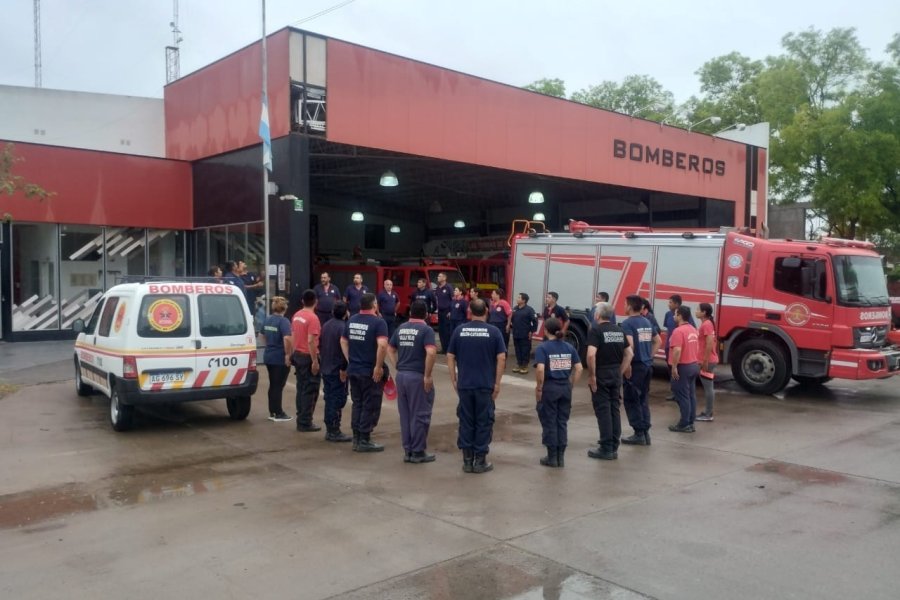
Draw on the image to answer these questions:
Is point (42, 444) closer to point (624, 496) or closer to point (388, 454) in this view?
point (388, 454)

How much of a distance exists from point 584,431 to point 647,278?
5.25m

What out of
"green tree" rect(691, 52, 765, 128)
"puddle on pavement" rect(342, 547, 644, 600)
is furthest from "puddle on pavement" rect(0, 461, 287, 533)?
"green tree" rect(691, 52, 765, 128)

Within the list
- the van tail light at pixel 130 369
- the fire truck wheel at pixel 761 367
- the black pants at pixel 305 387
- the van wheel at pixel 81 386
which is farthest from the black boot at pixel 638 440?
the van wheel at pixel 81 386

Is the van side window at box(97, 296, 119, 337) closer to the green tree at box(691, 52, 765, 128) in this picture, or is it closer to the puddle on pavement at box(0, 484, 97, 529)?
the puddle on pavement at box(0, 484, 97, 529)

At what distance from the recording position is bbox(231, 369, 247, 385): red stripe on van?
9.22m

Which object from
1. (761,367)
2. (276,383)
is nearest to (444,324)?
(761,367)

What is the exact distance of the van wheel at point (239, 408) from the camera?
973 centimetres

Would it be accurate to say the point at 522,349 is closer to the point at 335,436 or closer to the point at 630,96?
the point at 335,436

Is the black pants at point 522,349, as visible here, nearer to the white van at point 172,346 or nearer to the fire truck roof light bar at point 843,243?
the fire truck roof light bar at point 843,243

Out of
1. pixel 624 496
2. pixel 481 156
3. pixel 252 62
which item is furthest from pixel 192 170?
pixel 624 496

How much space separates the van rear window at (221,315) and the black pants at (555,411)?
4.08 meters

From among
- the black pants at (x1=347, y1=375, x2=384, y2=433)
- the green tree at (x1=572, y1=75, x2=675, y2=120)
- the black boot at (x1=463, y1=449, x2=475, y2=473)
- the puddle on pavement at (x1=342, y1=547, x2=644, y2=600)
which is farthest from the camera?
the green tree at (x1=572, y1=75, x2=675, y2=120)

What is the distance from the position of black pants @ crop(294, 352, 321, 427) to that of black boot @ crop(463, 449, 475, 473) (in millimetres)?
2477

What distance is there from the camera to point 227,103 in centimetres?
1764
